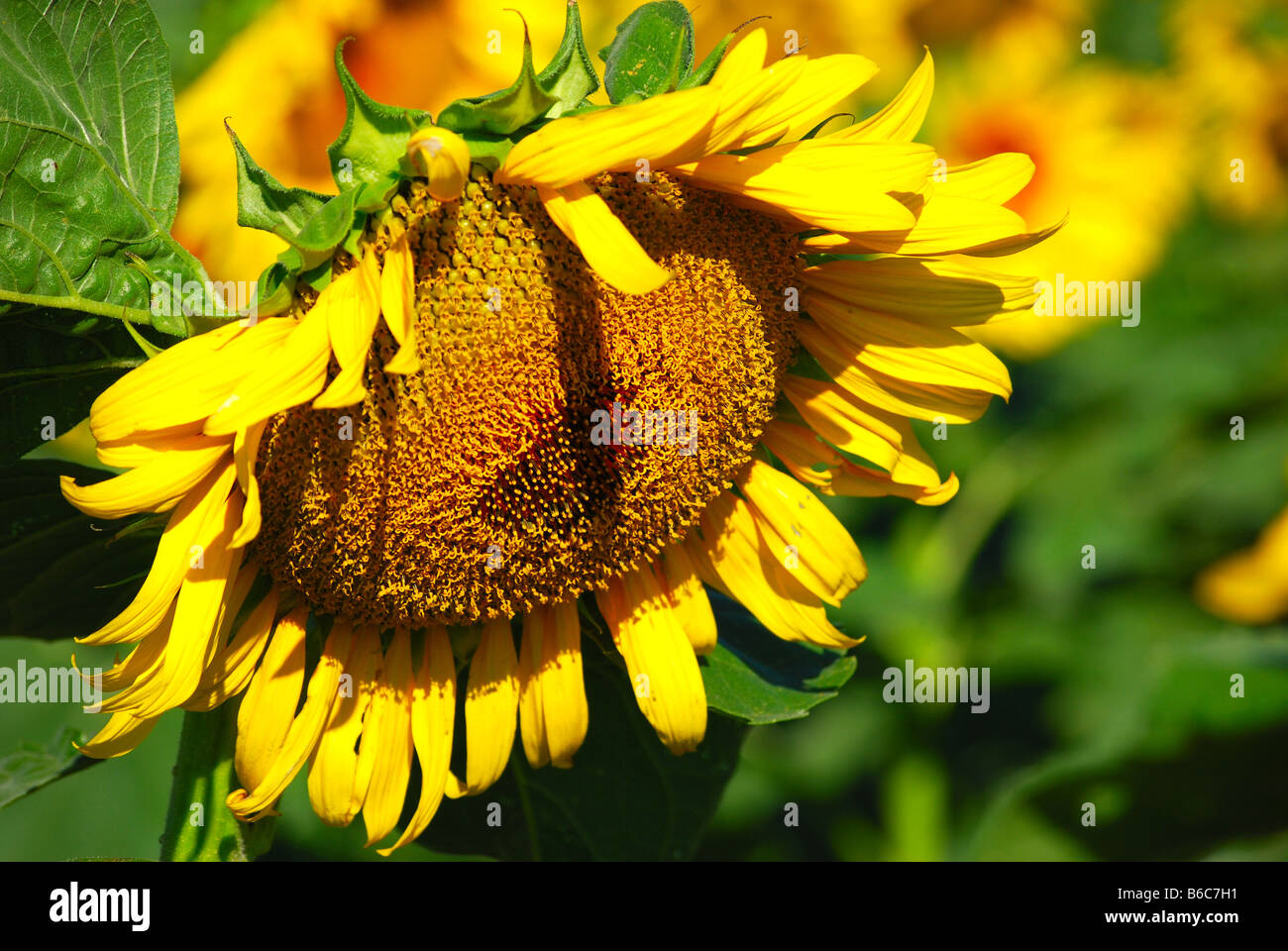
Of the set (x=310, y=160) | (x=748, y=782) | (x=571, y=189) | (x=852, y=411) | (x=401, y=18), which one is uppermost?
(x=401, y=18)

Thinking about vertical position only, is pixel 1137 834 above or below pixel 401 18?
below

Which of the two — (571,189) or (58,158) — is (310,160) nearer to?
(58,158)

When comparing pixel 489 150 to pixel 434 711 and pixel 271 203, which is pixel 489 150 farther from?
pixel 434 711

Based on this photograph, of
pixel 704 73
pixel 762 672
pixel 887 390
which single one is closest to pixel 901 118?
pixel 704 73

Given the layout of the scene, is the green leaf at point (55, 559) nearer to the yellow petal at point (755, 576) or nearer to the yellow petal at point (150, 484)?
the yellow petal at point (150, 484)

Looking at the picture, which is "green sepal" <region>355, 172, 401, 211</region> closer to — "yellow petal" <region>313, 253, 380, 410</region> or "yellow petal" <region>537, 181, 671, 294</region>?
"yellow petal" <region>313, 253, 380, 410</region>

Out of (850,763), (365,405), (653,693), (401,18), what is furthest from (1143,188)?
(365,405)
